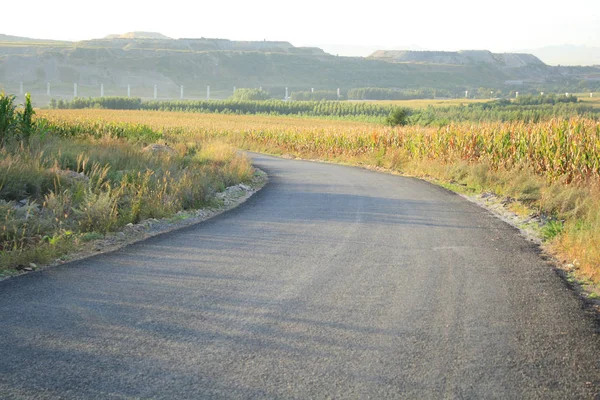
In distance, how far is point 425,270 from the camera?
8.50 metres

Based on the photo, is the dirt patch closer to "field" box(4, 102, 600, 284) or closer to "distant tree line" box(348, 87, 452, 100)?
"field" box(4, 102, 600, 284)

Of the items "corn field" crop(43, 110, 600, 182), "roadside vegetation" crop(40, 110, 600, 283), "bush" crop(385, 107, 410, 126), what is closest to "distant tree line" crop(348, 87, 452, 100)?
"bush" crop(385, 107, 410, 126)

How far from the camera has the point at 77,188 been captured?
500 inches

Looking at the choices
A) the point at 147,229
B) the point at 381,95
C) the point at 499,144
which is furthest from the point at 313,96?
the point at 147,229

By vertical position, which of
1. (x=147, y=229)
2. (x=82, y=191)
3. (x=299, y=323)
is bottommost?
(x=147, y=229)

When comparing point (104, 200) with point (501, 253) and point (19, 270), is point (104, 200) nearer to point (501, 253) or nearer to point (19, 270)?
point (19, 270)

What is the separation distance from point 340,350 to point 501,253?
17.1 ft

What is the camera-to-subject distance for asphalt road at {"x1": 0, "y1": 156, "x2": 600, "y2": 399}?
15.7 feet

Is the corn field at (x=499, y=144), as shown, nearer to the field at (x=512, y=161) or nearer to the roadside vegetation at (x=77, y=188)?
the field at (x=512, y=161)

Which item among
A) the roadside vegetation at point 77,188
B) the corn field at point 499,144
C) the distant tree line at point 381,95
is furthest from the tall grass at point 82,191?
the distant tree line at point 381,95

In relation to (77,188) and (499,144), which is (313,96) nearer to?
(499,144)

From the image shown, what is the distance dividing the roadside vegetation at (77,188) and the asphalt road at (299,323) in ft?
3.38

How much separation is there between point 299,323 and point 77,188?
8.16m

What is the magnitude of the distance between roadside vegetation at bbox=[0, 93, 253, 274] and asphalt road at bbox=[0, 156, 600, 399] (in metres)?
1.03
